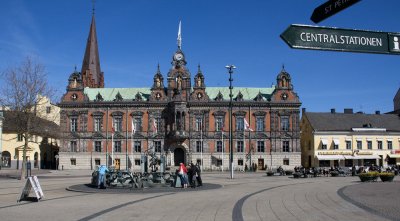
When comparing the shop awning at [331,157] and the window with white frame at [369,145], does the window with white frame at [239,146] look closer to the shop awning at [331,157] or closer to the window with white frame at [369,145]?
the shop awning at [331,157]

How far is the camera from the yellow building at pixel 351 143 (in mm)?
71375

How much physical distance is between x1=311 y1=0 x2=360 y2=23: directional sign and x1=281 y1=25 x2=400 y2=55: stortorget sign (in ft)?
0.69

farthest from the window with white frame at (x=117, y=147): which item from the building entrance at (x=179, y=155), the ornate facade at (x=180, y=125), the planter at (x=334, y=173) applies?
the planter at (x=334, y=173)

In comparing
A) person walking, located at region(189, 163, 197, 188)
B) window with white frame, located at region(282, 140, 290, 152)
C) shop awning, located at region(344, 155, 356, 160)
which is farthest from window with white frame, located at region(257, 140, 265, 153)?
person walking, located at region(189, 163, 197, 188)

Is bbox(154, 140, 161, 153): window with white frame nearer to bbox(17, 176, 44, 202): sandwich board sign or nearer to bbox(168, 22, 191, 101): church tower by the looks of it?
bbox(168, 22, 191, 101): church tower

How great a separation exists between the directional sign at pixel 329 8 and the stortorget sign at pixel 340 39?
21cm

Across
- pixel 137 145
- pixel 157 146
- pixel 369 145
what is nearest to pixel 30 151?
pixel 137 145

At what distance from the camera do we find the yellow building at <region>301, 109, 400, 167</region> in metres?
71.4

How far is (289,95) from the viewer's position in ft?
237

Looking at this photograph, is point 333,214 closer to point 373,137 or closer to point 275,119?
point 275,119

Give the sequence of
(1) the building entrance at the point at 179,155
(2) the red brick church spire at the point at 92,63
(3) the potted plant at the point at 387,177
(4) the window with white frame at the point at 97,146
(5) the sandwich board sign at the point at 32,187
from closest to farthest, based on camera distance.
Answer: (5) the sandwich board sign at the point at 32,187
(3) the potted plant at the point at 387,177
(1) the building entrance at the point at 179,155
(4) the window with white frame at the point at 97,146
(2) the red brick church spire at the point at 92,63

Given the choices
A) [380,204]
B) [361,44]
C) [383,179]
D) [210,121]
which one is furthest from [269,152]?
[361,44]

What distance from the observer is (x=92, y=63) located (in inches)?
3287

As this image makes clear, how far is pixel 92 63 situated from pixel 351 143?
4660cm
